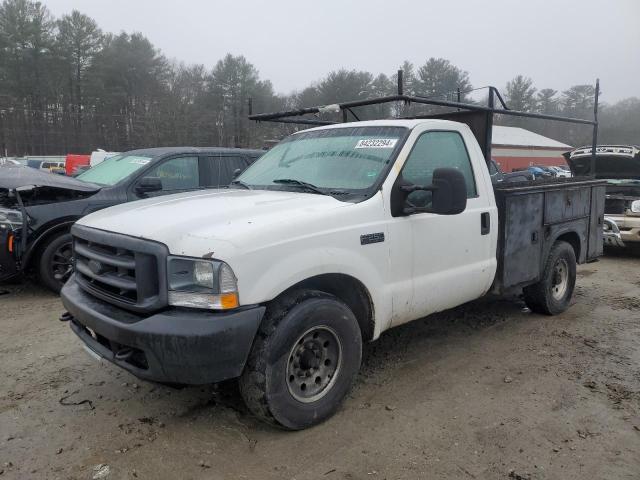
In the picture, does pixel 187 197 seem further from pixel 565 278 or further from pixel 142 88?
pixel 142 88

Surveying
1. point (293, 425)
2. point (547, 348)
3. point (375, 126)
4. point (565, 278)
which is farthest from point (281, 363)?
point (565, 278)

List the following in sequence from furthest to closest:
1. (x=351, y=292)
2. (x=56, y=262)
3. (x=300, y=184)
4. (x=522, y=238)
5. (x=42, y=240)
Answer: (x=56, y=262)
(x=42, y=240)
(x=522, y=238)
(x=300, y=184)
(x=351, y=292)

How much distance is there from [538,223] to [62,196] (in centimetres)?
544

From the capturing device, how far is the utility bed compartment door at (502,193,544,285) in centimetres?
446

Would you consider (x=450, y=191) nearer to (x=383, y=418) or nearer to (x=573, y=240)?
(x=383, y=418)

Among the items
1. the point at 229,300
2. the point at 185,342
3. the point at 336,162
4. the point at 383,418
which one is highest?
the point at 336,162

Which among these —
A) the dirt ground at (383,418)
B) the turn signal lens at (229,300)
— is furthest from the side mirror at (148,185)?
the turn signal lens at (229,300)

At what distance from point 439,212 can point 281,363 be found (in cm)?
140

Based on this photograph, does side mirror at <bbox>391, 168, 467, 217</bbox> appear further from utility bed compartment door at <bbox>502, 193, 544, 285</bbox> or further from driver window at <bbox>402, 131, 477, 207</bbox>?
utility bed compartment door at <bbox>502, 193, 544, 285</bbox>

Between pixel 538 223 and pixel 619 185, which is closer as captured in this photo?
pixel 538 223

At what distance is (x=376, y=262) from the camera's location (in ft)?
11.1

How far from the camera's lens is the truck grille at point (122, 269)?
2742mm

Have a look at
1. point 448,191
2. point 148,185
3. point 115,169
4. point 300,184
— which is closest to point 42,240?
point 148,185

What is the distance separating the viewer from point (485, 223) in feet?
13.8
